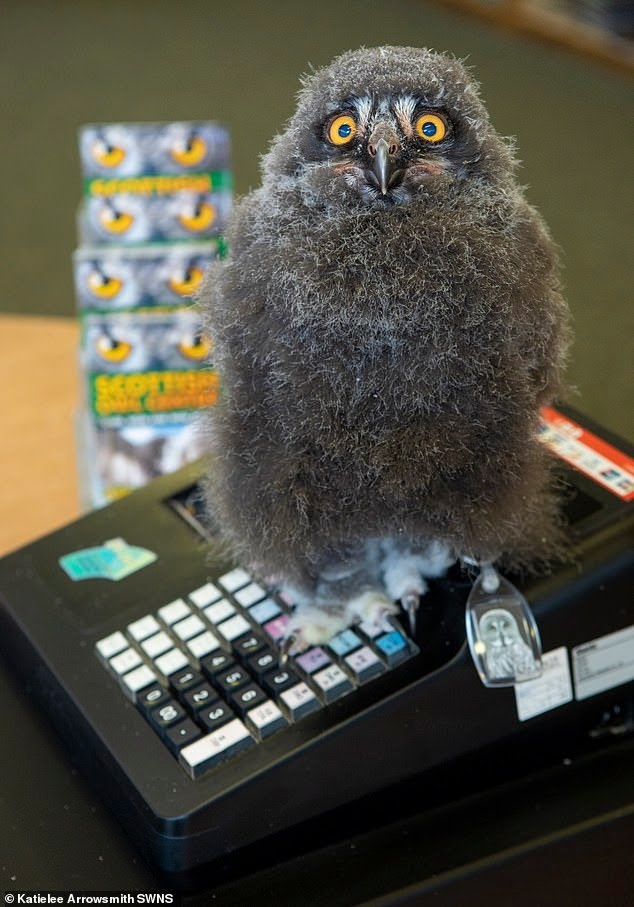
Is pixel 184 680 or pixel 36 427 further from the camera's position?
pixel 36 427

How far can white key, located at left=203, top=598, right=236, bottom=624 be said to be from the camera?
62cm

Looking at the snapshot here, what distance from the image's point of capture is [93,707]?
0.58 meters

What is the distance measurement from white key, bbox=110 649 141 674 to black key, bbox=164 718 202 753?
0.17 feet

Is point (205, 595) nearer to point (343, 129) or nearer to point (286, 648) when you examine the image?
point (286, 648)

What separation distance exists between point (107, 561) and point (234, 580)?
0.08 m

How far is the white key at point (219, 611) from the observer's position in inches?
24.2

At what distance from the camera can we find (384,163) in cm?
49

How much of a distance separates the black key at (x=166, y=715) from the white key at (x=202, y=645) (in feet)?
0.10

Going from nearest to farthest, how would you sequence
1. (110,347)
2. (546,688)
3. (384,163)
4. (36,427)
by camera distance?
1. (384,163)
2. (546,688)
3. (110,347)
4. (36,427)

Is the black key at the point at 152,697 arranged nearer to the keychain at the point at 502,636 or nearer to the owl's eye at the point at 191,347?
the keychain at the point at 502,636

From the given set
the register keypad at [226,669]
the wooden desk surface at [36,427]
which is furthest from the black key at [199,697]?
the wooden desk surface at [36,427]

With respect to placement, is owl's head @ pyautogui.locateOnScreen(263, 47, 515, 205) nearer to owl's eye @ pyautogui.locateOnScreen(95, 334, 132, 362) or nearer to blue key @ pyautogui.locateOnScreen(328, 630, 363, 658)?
blue key @ pyautogui.locateOnScreen(328, 630, 363, 658)

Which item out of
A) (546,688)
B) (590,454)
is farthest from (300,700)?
(590,454)

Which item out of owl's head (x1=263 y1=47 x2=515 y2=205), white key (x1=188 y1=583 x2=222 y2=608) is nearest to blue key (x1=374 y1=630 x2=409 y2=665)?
white key (x1=188 y1=583 x2=222 y2=608)
